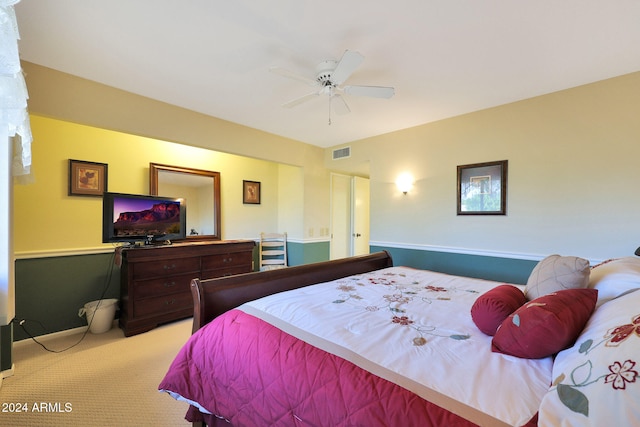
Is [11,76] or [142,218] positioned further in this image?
[142,218]

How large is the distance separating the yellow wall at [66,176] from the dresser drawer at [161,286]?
0.78 metres

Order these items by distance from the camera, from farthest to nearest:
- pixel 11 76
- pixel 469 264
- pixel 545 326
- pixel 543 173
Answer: pixel 469 264 < pixel 543 173 < pixel 11 76 < pixel 545 326

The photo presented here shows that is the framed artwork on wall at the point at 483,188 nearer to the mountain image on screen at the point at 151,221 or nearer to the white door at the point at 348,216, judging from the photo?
the white door at the point at 348,216

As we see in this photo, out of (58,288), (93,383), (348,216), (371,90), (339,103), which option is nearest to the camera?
(93,383)

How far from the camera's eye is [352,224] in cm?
527

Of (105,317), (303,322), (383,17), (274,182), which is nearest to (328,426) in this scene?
(303,322)

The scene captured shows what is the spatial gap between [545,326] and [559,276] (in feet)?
1.74

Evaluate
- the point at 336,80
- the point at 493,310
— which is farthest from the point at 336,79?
the point at 493,310

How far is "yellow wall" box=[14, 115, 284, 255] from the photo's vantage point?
267 cm

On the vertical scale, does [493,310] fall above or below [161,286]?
above

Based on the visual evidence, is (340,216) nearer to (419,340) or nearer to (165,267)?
(165,267)

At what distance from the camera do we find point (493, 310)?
3.86 feet

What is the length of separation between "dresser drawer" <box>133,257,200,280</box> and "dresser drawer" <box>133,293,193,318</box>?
27 cm

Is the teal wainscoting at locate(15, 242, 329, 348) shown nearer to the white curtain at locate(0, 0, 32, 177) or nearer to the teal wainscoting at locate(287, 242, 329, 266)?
the white curtain at locate(0, 0, 32, 177)
